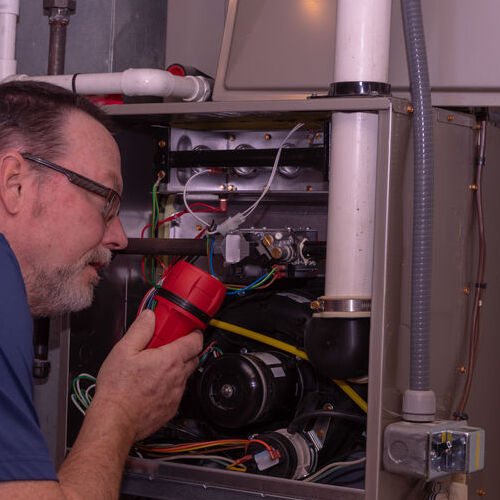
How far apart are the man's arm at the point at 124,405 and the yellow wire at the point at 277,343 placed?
118mm

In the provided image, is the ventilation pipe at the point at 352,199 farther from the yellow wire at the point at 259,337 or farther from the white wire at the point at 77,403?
the white wire at the point at 77,403

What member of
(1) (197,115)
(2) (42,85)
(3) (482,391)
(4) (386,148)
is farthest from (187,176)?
(3) (482,391)


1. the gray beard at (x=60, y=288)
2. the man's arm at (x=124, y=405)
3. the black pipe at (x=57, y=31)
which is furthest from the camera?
the black pipe at (x=57, y=31)

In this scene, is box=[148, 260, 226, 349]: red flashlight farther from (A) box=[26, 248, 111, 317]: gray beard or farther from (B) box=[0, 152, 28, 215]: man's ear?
(B) box=[0, 152, 28, 215]: man's ear

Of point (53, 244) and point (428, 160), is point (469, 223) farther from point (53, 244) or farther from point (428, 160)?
point (53, 244)

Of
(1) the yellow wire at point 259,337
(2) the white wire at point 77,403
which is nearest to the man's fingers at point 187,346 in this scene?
(1) the yellow wire at point 259,337

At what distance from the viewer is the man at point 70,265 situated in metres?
1.13

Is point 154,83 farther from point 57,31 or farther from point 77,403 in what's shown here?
point 77,403

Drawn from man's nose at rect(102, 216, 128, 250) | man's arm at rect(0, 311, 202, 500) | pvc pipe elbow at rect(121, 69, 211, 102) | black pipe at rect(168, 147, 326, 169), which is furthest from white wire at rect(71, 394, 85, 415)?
pvc pipe elbow at rect(121, 69, 211, 102)

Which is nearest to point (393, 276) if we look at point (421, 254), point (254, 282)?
point (421, 254)

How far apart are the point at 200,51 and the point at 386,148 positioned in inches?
29.6

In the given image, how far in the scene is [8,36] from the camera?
1884mm

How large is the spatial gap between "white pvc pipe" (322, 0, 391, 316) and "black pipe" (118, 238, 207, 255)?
285mm

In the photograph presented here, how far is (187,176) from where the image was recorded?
1774 mm
